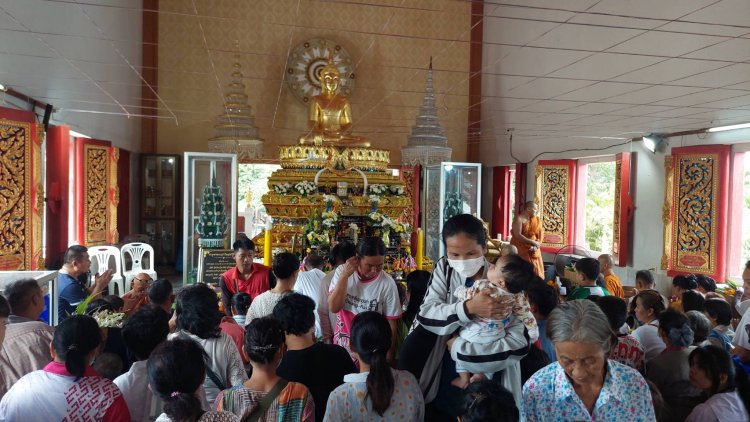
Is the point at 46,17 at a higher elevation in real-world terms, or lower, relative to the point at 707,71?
higher

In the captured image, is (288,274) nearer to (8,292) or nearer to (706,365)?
(8,292)

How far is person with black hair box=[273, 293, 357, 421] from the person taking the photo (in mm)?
2297

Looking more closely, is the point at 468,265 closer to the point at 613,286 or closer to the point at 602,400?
the point at 602,400

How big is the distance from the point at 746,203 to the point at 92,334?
7.61 m

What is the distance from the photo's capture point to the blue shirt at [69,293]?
4.38 m

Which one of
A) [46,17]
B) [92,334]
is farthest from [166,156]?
[92,334]

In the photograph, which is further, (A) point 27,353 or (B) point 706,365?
(A) point 27,353

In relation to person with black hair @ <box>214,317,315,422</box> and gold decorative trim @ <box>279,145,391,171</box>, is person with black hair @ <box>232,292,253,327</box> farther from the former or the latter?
gold decorative trim @ <box>279,145,391,171</box>

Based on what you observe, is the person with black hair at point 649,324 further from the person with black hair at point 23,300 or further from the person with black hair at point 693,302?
the person with black hair at point 23,300

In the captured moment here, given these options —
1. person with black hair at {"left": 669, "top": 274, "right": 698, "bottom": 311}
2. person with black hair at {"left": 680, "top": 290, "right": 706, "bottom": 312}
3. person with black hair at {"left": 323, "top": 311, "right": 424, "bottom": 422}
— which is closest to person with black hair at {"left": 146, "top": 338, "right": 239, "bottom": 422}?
person with black hair at {"left": 323, "top": 311, "right": 424, "bottom": 422}

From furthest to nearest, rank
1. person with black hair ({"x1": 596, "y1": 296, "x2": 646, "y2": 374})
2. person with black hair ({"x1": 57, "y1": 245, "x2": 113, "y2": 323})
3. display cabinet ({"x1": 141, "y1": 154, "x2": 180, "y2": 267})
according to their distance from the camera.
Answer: display cabinet ({"x1": 141, "y1": 154, "x2": 180, "y2": 267}), person with black hair ({"x1": 57, "y1": 245, "x2": 113, "y2": 323}), person with black hair ({"x1": 596, "y1": 296, "x2": 646, "y2": 374})

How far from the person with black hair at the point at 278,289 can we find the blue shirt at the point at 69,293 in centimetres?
188

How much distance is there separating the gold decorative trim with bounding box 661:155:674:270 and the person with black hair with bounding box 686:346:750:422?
18.9 ft

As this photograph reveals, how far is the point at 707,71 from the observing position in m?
6.17
